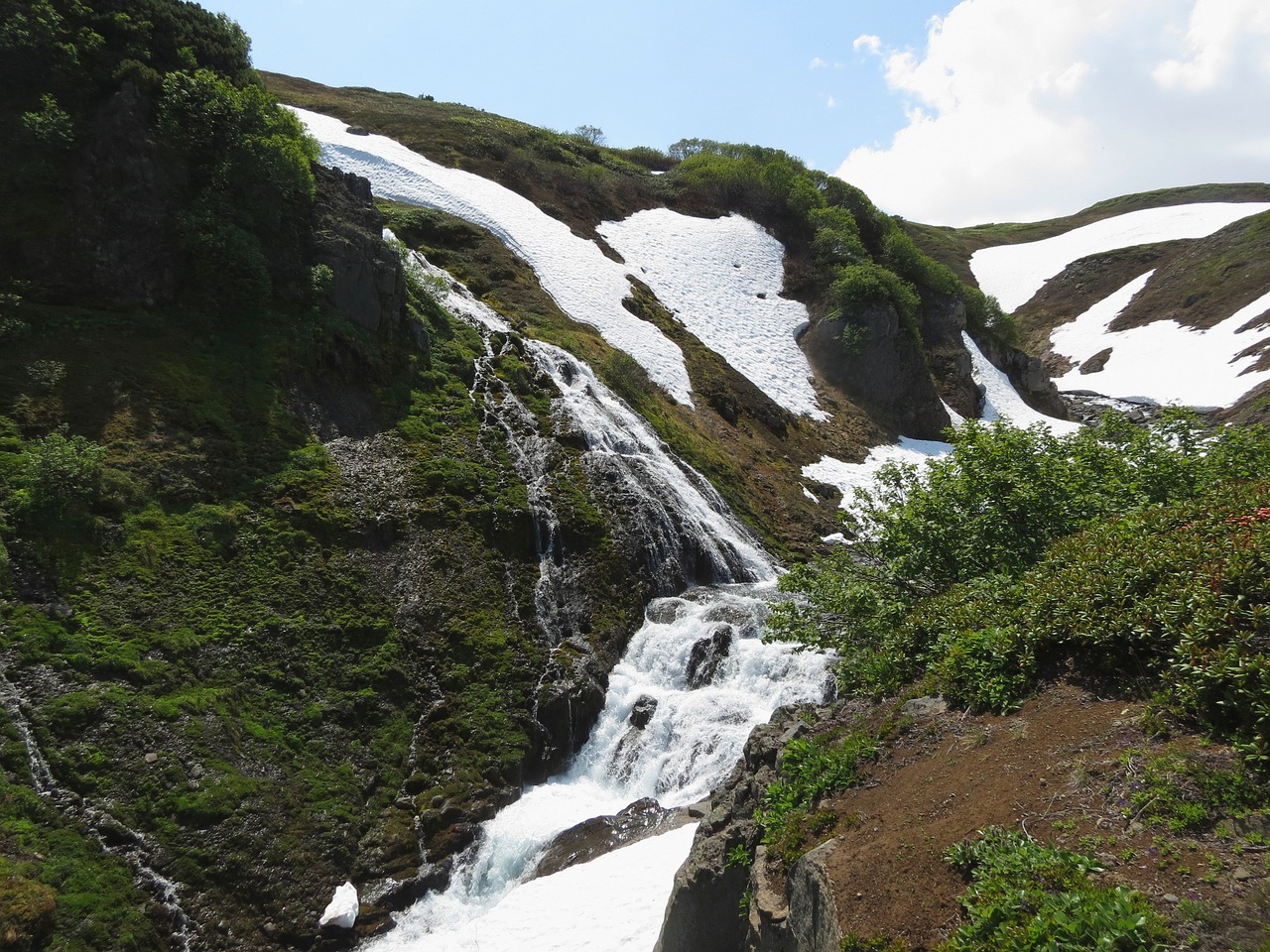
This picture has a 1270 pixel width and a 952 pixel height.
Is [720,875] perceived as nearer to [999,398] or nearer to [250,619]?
[250,619]

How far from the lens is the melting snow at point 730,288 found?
1510 inches

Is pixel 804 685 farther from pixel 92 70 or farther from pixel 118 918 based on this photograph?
pixel 92 70

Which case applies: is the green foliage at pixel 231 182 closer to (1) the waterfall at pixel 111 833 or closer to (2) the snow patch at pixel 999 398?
(1) the waterfall at pixel 111 833

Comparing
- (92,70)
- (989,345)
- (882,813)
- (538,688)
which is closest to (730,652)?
(538,688)

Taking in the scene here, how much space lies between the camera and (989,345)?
52656 mm

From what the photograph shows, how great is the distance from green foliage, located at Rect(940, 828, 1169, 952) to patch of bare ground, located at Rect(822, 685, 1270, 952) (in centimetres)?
17

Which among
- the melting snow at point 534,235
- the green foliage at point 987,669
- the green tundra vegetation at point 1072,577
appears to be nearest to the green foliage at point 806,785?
the green foliage at point 987,669

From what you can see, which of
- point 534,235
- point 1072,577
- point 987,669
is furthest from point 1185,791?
point 534,235

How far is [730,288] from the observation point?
4366 centimetres

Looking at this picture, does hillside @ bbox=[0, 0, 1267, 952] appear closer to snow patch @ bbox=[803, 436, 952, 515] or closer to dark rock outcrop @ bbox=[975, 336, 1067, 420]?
snow patch @ bbox=[803, 436, 952, 515]

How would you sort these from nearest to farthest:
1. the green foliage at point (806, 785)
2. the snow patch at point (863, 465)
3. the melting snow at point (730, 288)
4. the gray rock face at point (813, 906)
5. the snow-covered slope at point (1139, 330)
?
the gray rock face at point (813, 906), the green foliage at point (806, 785), the snow patch at point (863, 465), the melting snow at point (730, 288), the snow-covered slope at point (1139, 330)

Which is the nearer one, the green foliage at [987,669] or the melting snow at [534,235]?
the green foliage at [987,669]

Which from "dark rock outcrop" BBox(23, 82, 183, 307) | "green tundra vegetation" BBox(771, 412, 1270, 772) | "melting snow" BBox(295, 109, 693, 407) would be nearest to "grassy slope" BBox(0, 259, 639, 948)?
"dark rock outcrop" BBox(23, 82, 183, 307)

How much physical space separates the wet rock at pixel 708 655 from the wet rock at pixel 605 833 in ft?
10.4
